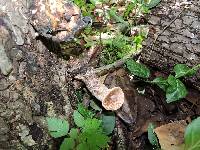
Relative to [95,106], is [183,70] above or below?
above

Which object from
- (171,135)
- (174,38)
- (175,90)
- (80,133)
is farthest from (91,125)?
(174,38)

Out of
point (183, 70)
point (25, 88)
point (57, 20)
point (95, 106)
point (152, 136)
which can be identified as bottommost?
point (152, 136)

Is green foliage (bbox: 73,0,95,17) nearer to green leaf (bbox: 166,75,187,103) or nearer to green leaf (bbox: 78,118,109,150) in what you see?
green leaf (bbox: 166,75,187,103)

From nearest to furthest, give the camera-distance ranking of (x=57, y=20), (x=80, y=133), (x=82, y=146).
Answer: (x=82, y=146) < (x=80, y=133) < (x=57, y=20)

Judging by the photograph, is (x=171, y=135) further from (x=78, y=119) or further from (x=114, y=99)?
(x=78, y=119)

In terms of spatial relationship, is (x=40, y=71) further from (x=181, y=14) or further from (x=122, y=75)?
(x=181, y=14)

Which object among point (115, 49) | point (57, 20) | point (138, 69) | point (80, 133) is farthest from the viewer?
point (115, 49)

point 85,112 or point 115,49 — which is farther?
point 115,49

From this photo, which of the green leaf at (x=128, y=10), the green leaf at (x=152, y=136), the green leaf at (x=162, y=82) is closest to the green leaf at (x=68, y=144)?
the green leaf at (x=152, y=136)
